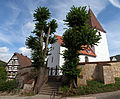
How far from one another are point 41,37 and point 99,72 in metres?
9.06

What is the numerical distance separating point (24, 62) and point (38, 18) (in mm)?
14387

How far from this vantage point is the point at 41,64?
38.9 ft

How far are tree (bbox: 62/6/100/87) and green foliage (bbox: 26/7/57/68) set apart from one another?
3294 mm

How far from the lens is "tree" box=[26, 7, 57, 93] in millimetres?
11953

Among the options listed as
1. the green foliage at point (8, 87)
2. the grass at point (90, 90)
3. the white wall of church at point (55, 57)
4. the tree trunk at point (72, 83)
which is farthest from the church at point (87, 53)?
the grass at point (90, 90)

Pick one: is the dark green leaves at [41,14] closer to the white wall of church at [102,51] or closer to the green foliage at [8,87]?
the green foliage at [8,87]

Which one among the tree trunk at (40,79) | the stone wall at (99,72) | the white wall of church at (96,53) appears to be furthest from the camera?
the white wall of church at (96,53)

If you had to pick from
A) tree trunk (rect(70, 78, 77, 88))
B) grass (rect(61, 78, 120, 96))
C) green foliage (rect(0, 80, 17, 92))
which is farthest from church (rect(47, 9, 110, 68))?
grass (rect(61, 78, 120, 96))

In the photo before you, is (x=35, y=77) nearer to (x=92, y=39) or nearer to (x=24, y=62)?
(x=92, y=39)

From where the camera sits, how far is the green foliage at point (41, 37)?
39.3 ft

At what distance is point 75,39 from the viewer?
1012 centimetres

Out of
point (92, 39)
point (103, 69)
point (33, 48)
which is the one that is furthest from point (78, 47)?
point (33, 48)

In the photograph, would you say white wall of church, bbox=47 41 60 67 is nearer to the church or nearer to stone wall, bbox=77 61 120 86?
the church

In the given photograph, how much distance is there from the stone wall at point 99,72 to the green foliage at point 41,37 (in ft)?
17.0
